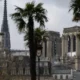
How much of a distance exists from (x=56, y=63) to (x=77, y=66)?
30.9 ft

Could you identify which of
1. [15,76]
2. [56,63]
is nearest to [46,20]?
[15,76]

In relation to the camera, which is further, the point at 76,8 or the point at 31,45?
the point at 31,45

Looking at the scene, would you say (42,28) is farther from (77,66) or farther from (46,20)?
(77,66)

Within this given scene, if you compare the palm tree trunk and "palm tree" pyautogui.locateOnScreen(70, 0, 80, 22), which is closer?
"palm tree" pyautogui.locateOnScreen(70, 0, 80, 22)

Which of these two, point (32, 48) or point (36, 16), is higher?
point (36, 16)

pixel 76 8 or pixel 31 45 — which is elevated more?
pixel 76 8

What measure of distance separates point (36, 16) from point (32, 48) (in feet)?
8.39

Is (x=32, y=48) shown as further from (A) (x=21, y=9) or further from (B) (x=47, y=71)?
(B) (x=47, y=71)

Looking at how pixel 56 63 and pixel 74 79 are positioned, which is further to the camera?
pixel 56 63

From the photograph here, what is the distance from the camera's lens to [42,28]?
141ft

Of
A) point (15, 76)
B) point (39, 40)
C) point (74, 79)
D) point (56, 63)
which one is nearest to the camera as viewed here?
point (39, 40)

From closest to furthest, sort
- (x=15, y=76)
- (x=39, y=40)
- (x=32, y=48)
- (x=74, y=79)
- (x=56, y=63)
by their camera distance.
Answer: (x=32, y=48)
(x=39, y=40)
(x=15, y=76)
(x=74, y=79)
(x=56, y=63)

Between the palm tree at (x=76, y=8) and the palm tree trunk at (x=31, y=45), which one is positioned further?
the palm tree trunk at (x=31, y=45)

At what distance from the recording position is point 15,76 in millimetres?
120438
